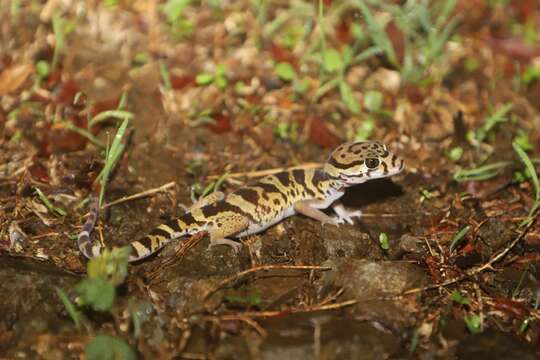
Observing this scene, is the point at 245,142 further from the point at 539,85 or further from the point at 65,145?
the point at 539,85

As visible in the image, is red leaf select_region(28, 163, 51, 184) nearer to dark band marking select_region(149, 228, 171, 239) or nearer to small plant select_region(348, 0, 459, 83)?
dark band marking select_region(149, 228, 171, 239)

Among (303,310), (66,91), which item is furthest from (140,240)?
(66,91)

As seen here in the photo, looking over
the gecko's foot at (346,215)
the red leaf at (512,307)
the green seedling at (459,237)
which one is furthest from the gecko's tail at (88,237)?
the red leaf at (512,307)

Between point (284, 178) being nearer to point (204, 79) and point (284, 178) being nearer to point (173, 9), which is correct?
point (204, 79)

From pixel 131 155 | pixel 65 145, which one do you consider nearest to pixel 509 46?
pixel 131 155

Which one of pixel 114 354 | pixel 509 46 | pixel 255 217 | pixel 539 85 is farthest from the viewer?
pixel 509 46

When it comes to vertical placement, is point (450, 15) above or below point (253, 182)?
above
